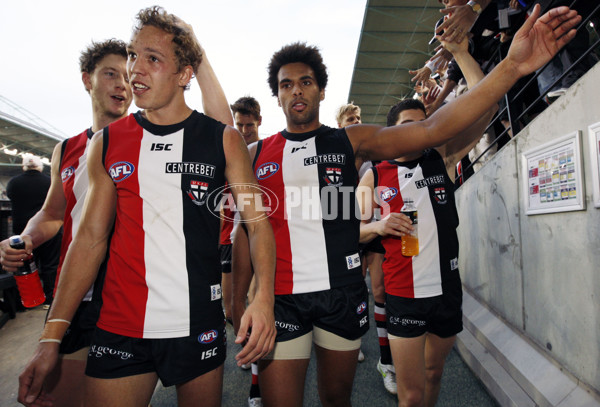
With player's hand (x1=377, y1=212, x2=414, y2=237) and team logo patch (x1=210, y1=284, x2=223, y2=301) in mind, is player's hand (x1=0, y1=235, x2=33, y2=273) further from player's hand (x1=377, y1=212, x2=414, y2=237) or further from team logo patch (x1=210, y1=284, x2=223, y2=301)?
player's hand (x1=377, y1=212, x2=414, y2=237)

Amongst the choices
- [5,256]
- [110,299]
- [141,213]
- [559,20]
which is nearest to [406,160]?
[559,20]

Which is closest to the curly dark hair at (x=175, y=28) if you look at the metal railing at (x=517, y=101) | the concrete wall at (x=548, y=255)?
the concrete wall at (x=548, y=255)

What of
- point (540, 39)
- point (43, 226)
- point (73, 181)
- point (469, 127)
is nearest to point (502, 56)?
point (469, 127)

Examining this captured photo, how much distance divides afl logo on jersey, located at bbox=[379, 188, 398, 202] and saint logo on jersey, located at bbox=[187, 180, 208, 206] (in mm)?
1785

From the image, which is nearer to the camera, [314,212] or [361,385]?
[314,212]

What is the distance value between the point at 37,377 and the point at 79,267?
475 millimetres

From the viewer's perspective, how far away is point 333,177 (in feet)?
7.49

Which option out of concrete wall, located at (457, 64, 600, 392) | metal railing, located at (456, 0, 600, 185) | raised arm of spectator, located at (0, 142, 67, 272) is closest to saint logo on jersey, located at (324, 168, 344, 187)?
concrete wall, located at (457, 64, 600, 392)

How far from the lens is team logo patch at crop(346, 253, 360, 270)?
2.22 meters

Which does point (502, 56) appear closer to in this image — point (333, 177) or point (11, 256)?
point (333, 177)

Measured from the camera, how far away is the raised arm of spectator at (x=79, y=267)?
1.50m

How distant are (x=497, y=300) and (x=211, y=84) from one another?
364cm

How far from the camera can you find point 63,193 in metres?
2.55

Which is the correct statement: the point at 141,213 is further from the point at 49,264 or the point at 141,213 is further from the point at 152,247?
the point at 49,264
